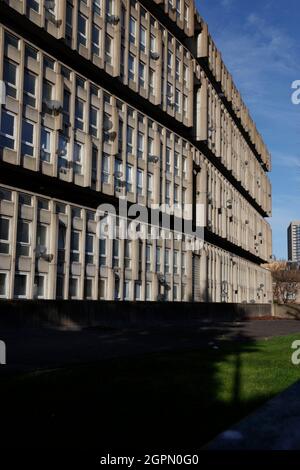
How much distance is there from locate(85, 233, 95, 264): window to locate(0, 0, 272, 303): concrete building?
0.11m

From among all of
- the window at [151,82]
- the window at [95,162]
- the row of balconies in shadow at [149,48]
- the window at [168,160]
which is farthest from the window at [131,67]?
the window at [168,160]

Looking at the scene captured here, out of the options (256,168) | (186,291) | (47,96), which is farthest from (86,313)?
(256,168)

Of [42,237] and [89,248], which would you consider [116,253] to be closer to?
[89,248]

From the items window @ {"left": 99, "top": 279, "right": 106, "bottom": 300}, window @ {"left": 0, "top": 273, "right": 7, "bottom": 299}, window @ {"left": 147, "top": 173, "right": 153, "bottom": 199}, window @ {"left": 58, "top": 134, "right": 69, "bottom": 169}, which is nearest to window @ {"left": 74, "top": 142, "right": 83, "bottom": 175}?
window @ {"left": 58, "top": 134, "right": 69, "bottom": 169}

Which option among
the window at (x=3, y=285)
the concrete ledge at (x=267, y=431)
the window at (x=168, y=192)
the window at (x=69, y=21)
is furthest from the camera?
the window at (x=168, y=192)

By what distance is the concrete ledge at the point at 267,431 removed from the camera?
17.0 ft

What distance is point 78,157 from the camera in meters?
37.7

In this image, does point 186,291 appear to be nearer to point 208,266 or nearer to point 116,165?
point 208,266

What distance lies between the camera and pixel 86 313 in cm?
2712

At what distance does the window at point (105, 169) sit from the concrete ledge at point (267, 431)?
34.0 m

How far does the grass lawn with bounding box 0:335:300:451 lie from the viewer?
5380 millimetres

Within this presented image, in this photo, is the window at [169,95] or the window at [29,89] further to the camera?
the window at [169,95]

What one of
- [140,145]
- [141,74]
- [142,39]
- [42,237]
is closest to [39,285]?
[42,237]

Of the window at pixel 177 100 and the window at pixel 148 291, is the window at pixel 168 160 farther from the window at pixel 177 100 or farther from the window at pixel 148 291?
the window at pixel 148 291
